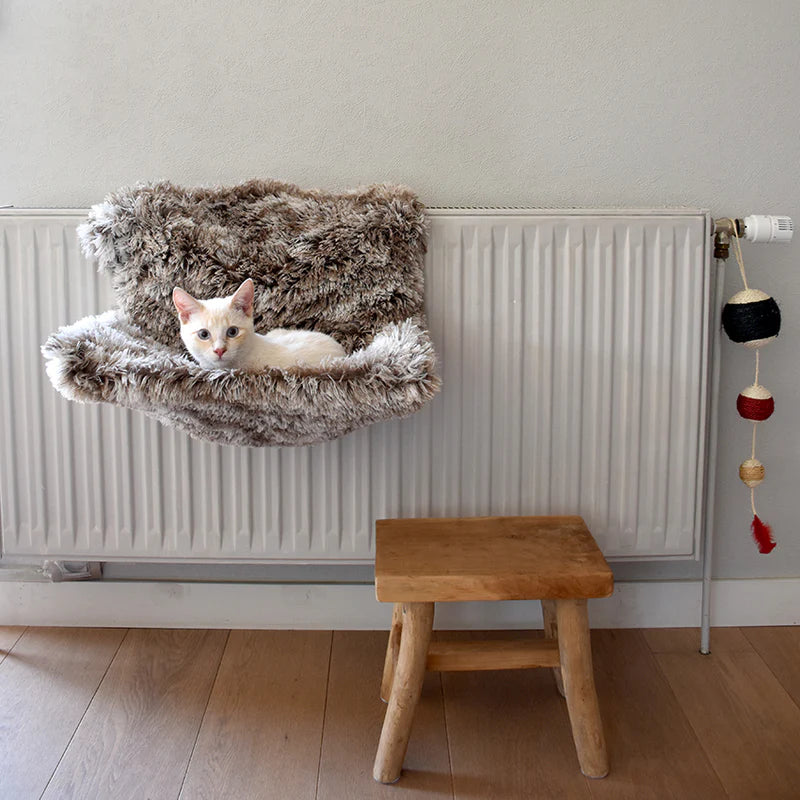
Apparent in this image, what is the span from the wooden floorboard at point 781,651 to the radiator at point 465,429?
0.85 feet

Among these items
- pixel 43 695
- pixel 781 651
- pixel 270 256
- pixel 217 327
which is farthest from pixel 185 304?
pixel 781 651

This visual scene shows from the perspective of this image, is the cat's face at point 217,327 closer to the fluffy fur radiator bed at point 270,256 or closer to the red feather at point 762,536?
the fluffy fur radiator bed at point 270,256

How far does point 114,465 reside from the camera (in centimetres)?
161

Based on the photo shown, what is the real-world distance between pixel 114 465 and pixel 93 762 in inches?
20.6

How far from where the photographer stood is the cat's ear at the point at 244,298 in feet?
A: 4.22

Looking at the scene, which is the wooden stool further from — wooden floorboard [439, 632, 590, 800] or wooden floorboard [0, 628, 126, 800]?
wooden floorboard [0, 628, 126, 800]

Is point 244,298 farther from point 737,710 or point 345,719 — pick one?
point 737,710

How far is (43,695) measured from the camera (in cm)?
154

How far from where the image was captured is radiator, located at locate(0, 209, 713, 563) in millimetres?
1524

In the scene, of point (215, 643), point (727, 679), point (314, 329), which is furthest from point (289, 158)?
point (727, 679)

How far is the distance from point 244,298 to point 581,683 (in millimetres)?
793

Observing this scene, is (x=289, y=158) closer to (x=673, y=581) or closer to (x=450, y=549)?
(x=450, y=549)

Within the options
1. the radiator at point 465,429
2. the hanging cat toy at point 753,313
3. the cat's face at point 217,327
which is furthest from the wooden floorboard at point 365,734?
the hanging cat toy at point 753,313

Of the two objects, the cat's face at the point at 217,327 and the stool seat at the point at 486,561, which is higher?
the cat's face at the point at 217,327
